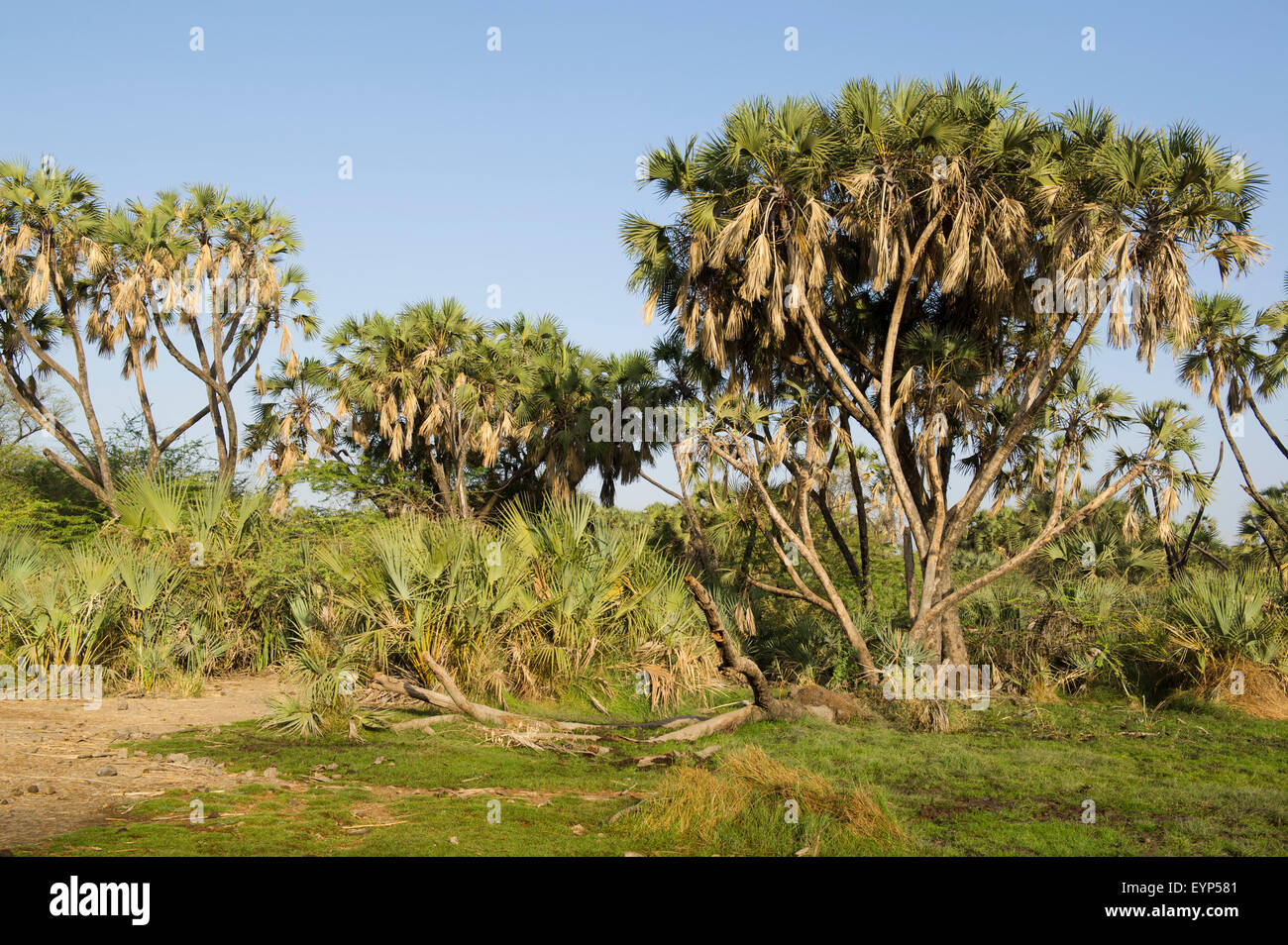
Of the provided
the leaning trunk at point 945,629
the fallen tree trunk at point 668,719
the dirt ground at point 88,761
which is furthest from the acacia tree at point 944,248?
the dirt ground at point 88,761

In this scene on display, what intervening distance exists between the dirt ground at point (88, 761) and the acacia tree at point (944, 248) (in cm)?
1061

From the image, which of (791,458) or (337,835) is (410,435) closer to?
(791,458)

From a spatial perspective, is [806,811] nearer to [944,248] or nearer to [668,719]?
[668,719]

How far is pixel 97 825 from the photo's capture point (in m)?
7.05

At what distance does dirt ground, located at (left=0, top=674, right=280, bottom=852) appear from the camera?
291 inches

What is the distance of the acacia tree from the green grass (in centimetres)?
437

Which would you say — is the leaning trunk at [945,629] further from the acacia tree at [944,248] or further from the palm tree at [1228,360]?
the palm tree at [1228,360]

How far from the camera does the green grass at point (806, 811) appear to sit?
7133 millimetres

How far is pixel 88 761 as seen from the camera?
372 inches

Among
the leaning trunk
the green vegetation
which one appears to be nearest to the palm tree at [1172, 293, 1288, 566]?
the green vegetation

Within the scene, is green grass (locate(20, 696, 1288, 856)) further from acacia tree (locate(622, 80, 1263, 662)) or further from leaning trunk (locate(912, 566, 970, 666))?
acacia tree (locate(622, 80, 1263, 662))

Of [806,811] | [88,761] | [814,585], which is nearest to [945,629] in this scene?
[814,585]
